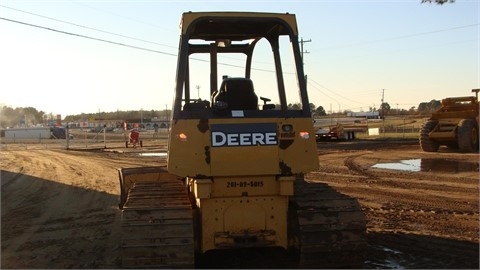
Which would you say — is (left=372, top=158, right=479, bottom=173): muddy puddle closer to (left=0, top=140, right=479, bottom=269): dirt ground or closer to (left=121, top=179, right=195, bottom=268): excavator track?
(left=0, top=140, right=479, bottom=269): dirt ground

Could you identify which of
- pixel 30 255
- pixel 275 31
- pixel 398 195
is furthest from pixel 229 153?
pixel 398 195

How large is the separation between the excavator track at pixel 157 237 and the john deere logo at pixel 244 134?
0.84 meters

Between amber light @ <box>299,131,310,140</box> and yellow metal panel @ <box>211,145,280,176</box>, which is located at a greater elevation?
amber light @ <box>299,131,310,140</box>

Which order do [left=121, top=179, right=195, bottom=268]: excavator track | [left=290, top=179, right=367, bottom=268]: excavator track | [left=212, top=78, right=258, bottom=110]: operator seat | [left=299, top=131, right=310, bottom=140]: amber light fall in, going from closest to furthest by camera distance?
[left=121, top=179, right=195, bottom=268]: excavator track < [left=290, top=179, right=367, bottom=268]: excavator track < [left=299, top=131, right=310, bottom=140]: amber light < [left=212, top=78, right=258, bottom=110]: operator seat

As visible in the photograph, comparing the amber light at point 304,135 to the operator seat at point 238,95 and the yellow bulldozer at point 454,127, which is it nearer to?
the operator seat at point 238,95

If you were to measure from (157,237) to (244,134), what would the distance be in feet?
4.74

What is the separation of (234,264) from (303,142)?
1838 mm

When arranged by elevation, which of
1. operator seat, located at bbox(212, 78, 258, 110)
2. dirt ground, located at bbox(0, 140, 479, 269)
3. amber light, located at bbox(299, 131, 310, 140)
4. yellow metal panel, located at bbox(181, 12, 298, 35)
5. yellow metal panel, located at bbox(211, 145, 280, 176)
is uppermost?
yellow metal panel, located at bbox(181, 12, 298, 35)

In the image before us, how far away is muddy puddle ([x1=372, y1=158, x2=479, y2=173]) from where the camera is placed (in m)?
17.8

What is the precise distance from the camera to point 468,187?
1381 centimetres

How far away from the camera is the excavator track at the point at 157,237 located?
542 centimetres

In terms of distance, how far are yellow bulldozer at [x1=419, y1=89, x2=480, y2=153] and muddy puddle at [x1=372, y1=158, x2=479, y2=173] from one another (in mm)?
3103

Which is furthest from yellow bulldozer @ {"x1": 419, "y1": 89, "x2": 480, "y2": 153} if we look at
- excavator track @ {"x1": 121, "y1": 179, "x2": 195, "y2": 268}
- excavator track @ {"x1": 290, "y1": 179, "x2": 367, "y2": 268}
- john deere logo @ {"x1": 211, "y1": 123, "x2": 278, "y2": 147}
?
excavator track @ {"x1": 121, "y1": 179, "x2": 195, "y2": 268}

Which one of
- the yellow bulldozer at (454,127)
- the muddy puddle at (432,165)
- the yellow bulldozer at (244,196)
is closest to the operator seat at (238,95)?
the yellow bulldozer at (244,196)
